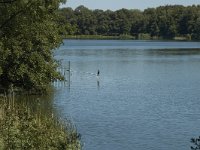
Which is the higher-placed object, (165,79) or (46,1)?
(46,1)

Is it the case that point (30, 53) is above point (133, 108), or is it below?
above

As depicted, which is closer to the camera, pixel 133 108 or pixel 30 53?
pixel 30 53

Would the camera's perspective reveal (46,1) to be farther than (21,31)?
No

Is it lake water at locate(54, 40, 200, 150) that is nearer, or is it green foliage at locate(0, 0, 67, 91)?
lake water at locate(54, 40, 200, 150)

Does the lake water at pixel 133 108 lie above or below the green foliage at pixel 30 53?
below

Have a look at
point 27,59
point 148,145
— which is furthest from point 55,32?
point 148,145

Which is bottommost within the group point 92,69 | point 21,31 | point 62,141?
point 92,69

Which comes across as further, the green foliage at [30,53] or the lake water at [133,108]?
the green foliage at [30,53]

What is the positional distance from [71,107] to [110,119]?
21.5ft

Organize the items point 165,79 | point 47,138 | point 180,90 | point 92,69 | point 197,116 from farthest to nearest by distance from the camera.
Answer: point 92,69, point 165,79, point 180,90, point 197,116, point 47,138

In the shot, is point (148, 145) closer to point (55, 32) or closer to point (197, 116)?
point (197, 116)

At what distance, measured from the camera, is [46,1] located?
17.8 meters

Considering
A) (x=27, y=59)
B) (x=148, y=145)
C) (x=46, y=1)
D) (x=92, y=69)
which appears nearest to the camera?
(x=46, y=1)

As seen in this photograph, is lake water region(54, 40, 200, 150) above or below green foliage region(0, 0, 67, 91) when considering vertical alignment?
below
